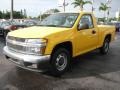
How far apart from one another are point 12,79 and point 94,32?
3460mm

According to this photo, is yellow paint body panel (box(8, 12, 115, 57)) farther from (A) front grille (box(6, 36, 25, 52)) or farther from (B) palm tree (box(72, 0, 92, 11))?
(B) palm tree (box(72, 0, 92, 11))

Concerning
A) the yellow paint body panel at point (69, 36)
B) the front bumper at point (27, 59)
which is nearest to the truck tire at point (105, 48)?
the yellow paint body panel at point (69, 36)

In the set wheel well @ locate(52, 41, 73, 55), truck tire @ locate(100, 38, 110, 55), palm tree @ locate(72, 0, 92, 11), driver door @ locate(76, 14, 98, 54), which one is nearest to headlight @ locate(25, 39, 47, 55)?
wheel well @ locate(52, 41, 73, 55)

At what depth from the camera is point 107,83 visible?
18.3ft

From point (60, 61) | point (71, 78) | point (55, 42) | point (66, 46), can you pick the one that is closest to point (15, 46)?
point (55, 42)

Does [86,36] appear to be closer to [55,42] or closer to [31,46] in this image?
[55,42]

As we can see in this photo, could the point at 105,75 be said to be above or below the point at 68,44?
below

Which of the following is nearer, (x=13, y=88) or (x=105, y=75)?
(x=13, y=88)

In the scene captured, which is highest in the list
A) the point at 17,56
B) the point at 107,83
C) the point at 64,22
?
the point at 64,22

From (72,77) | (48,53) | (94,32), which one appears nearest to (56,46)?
(48,53)

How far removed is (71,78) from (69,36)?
1234 millimetres

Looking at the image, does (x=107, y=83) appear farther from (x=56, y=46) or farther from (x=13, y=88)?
(x=13, y=88)

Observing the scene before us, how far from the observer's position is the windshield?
6.80 meters

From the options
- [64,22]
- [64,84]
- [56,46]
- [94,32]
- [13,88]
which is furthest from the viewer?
[94,32]
